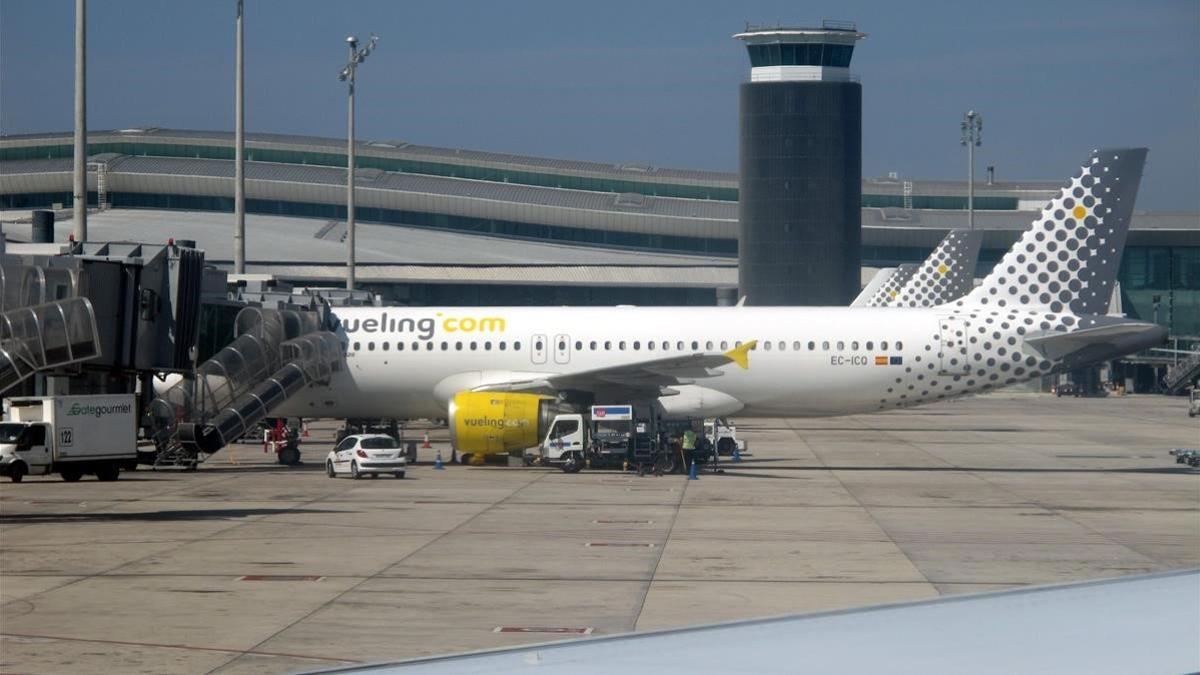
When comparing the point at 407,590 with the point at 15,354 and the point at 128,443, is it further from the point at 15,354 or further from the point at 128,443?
the point at 128,443

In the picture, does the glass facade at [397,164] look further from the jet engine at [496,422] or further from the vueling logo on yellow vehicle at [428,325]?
the jet engine at [496,422]

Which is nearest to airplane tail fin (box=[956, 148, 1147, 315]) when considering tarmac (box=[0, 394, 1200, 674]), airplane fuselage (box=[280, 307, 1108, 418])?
airplane fuselage (box=[280, 307, 1108, 418])

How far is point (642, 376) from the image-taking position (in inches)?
1528

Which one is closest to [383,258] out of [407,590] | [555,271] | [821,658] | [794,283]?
[555,271]

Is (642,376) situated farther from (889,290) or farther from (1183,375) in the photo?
(1183,375)

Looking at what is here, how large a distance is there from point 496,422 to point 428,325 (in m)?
5.30

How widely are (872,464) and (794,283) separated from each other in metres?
70.8

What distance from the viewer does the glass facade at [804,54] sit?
4446 inches

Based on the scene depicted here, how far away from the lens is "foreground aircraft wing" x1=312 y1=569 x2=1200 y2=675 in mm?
5141

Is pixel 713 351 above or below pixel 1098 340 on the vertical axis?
below

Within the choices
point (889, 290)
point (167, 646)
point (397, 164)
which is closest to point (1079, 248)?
point (167, 646)

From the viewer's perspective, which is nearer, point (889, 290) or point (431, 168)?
point (889, 290)

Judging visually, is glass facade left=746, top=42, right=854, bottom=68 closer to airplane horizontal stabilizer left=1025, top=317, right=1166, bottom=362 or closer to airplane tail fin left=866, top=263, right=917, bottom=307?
airplane tail fin left=866, top=263, right=917, bottom=307

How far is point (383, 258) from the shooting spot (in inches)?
3878
